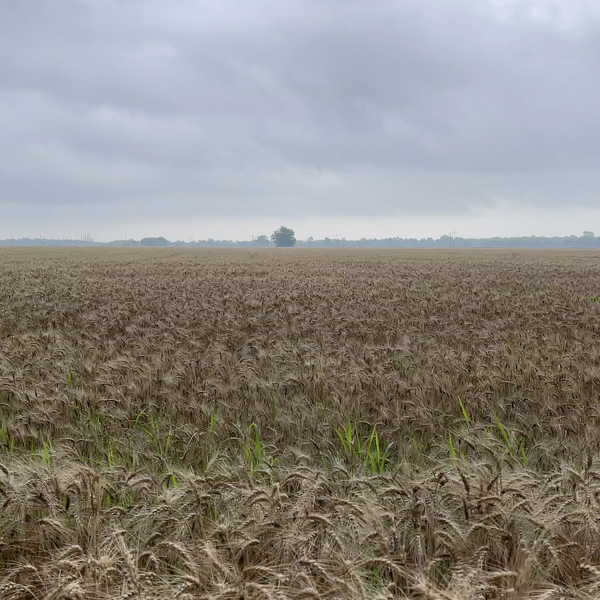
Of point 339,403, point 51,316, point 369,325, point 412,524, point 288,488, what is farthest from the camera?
point 51,316

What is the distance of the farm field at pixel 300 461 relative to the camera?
2186 mm

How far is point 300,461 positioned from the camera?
3742 millimetres

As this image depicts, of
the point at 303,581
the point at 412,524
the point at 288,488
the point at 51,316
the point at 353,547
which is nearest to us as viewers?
the point at 303,581

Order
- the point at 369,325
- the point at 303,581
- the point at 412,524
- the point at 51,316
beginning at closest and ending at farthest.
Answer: the point at 303,581
the point at 412,524
the point at 369,325
the point at 51,316

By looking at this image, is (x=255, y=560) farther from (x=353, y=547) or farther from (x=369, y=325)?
(x=369, y=325)

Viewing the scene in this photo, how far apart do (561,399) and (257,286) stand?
1451 centimetres

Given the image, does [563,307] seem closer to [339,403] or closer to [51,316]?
[339,403]

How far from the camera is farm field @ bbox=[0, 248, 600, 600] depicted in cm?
219

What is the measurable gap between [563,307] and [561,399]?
7.99 metres

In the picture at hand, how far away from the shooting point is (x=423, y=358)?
6.90 metres

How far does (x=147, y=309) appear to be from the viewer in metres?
12.3

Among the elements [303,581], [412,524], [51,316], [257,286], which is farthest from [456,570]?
[257,286]

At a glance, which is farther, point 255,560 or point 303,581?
point 255,560

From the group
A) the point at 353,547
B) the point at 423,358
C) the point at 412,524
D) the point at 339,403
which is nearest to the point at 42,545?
the point at 353,547
